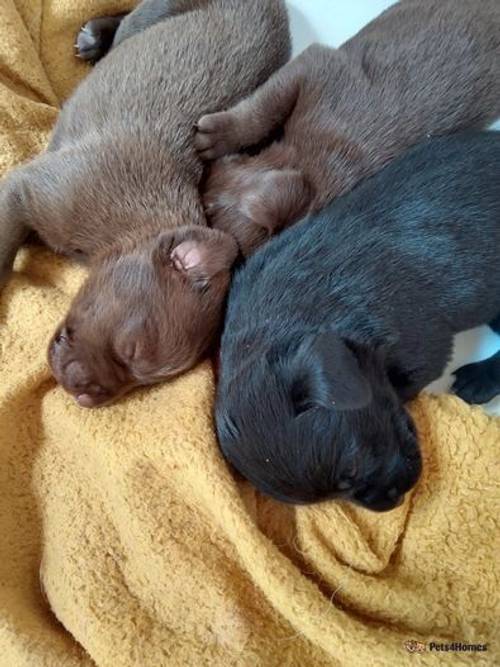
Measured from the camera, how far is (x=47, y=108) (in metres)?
2.72

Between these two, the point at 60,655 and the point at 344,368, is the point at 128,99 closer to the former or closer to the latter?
the point at 344,368

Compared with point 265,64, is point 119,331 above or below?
below

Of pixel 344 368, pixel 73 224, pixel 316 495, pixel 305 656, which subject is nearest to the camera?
pixel 344 368

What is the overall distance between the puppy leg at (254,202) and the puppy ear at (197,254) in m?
0.15

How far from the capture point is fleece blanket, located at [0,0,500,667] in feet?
6.81

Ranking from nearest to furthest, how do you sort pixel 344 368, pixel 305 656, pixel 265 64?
pixel 344 368, pixel 305 656, pixel 265 64

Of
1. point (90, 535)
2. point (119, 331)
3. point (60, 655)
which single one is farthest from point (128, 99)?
point (60, 655)

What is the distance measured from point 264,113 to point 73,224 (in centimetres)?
66

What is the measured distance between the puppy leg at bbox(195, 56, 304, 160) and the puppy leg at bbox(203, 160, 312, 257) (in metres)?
0.08

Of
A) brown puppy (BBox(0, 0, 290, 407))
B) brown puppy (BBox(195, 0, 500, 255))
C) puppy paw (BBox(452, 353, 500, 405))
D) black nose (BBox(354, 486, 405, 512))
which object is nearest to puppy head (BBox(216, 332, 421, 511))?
black nose (BBox(354, 486, 405, 512))

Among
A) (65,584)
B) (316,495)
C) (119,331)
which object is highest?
(119,331)

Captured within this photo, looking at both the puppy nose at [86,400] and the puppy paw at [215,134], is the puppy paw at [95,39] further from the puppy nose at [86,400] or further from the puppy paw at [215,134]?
the puppy nose at [86,400]

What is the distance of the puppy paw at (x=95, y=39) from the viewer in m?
2.86

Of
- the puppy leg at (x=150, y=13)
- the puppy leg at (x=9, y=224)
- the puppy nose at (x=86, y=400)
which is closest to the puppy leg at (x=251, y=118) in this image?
the puppy leg at (x=150, y=13)
